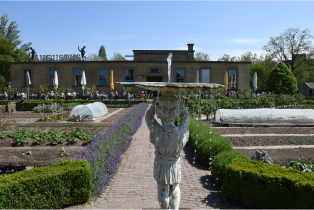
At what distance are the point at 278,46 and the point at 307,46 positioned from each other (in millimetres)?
4485

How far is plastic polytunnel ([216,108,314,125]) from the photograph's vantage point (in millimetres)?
12070

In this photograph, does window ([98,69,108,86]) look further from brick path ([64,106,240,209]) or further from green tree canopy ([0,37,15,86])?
brick path ([64,106,240,209])

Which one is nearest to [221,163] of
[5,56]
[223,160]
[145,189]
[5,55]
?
[223,160]

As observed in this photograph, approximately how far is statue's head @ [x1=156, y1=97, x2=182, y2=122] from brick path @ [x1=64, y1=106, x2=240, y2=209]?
1.89 meters

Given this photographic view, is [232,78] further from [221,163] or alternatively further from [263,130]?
[221,163]

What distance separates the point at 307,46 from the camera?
135ft

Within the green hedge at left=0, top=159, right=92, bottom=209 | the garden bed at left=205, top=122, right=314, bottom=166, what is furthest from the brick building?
the green hedge at left=0, top=159, right=92, bottom=209

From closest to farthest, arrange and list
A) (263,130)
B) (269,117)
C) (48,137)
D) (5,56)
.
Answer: (48,137)
(263,130)
(269,117)
(5,56)

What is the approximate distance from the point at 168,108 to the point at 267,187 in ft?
7.64

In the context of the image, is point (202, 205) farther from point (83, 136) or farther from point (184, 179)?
point (83, 136)

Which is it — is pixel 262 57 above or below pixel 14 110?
above

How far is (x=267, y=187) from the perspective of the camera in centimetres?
412

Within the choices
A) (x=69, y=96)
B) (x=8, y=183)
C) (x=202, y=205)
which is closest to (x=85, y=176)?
(x=8, y=183)

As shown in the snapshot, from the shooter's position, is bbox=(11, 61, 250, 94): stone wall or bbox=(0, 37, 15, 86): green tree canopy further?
bbox=(0, 37, 15, 86): green tree canopy
